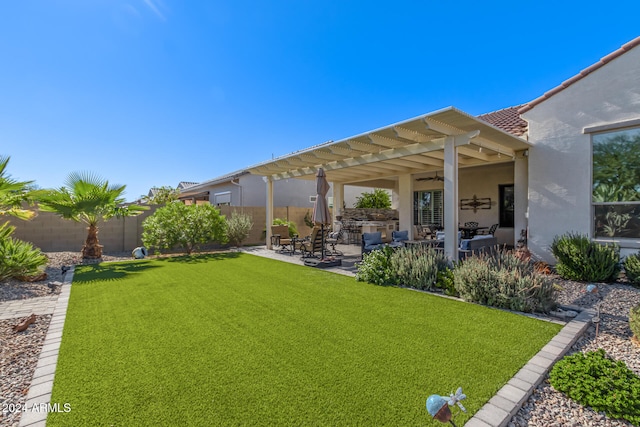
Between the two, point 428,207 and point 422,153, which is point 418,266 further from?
point 428,207

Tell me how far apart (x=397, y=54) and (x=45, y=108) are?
503 inches

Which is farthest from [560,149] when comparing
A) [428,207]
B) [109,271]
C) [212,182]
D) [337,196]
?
[212,182]

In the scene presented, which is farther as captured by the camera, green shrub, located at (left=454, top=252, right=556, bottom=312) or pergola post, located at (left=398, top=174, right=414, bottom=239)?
pergola post, located at (left=398, top=174, right=414, bottom=239)

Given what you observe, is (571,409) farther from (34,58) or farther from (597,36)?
(34,58)

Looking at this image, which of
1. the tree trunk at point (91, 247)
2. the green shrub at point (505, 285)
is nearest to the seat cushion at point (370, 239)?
the green shrub at point (505, 285)

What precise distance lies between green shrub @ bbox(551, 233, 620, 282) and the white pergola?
2434mm

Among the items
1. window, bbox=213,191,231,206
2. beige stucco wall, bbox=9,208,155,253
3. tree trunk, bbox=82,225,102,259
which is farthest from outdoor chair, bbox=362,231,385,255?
window, bbox=213,191,231,206

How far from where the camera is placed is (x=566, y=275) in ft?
21.9

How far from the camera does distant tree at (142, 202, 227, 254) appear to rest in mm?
11148

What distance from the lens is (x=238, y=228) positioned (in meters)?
14.0

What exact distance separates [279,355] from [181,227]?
31.4 feet

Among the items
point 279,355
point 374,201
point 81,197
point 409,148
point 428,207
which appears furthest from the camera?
point 374,201

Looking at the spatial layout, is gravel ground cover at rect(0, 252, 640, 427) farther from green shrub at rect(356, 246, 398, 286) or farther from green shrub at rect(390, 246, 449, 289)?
green shrub at rect(356, 246, 398, 286)

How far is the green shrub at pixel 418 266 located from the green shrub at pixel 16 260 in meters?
8.73
